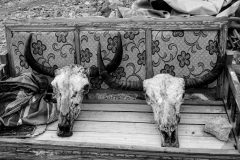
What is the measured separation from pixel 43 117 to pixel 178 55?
188 centimetres

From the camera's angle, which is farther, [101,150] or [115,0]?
[115,0]

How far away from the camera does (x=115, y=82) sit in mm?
4762

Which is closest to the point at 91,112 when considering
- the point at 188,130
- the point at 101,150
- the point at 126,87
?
the point at 126,87

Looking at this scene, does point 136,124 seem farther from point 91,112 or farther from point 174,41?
point 174,41

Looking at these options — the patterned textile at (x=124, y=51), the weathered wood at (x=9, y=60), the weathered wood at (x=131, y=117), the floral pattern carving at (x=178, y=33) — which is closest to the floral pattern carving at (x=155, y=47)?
the patterned textile at (x=124, y=51)

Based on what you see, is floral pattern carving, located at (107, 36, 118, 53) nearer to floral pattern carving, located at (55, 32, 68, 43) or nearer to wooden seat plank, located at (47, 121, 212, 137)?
floral pattern carving, located at (55, 32, 68, 43)

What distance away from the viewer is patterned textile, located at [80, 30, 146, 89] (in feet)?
15.9

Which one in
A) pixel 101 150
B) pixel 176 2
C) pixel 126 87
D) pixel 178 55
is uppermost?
pixel 176 2

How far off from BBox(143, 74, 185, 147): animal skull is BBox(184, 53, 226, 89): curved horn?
0.17 m

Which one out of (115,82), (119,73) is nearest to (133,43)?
(119,73)

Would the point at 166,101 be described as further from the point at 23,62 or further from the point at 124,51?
the point at 23,62

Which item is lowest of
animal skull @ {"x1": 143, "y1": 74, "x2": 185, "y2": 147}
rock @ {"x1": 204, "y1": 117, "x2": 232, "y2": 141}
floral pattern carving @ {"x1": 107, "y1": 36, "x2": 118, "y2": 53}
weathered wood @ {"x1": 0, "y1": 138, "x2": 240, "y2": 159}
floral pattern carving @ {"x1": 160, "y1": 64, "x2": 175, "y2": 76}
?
weathered wood @ {"x1": 0, "y1": 138, "x2": 240, "y2": 159}

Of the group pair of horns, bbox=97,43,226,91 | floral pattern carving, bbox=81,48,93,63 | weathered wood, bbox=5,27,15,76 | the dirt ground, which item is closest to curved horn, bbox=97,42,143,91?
pair of horns, bbox=97,43,226,91

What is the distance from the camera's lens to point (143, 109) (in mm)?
4820
